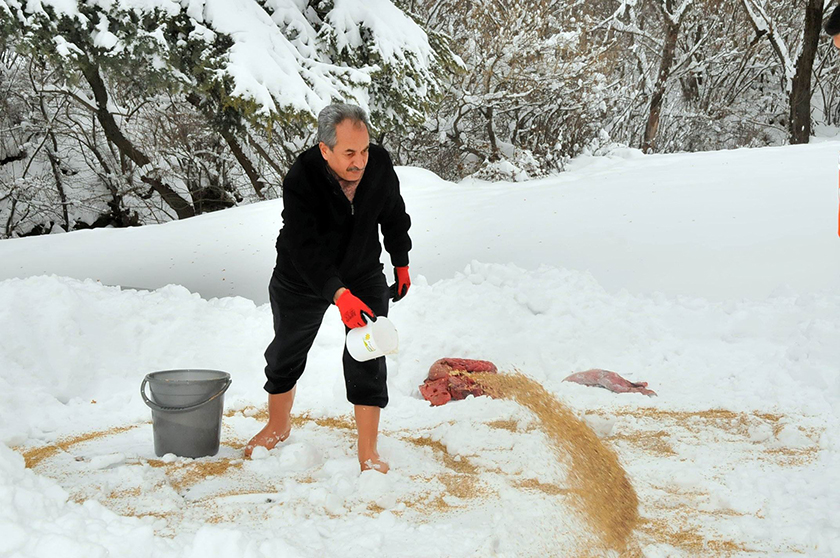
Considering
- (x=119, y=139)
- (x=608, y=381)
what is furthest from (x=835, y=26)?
(x=119, y=139)

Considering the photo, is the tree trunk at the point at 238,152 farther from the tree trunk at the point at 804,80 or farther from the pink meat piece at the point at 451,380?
the tree trunk at the point at 804,80

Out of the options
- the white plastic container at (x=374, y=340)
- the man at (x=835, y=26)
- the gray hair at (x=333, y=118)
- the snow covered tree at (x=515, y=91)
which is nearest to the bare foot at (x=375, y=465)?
the white plastic container at (x=374, y=340)

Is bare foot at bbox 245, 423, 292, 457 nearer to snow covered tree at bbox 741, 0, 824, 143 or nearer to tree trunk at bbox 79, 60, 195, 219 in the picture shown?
tree trunk at bbox 79, 60, 195, 219

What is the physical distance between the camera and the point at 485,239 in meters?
8.13

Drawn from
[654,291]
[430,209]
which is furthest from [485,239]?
[654,291]

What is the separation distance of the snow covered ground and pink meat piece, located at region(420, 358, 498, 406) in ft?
0.43

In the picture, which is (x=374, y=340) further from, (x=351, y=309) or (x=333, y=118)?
(x=333, y=118)

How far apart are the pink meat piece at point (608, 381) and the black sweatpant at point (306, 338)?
205 centimetres

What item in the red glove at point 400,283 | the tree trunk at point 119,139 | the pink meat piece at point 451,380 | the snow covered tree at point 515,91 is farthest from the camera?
the snow covered tree at point 515,91

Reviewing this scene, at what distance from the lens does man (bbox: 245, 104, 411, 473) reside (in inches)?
118

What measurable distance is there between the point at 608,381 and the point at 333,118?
9.28ft

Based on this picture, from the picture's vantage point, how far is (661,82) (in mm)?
17016

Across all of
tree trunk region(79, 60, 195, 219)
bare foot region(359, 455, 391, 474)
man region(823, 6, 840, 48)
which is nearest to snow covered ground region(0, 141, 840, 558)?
bare foot region(359, 455, 391, 474)

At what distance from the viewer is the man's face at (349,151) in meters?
2.98
